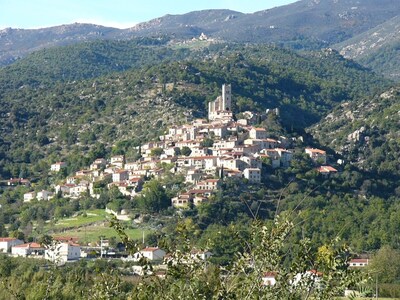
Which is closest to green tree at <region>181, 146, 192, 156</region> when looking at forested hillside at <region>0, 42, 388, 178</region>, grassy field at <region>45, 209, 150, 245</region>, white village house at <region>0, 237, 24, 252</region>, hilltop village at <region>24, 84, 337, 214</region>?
hilltop village at <region>24, 84, 337, 214</region>

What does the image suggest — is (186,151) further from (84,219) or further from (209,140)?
(84,219)

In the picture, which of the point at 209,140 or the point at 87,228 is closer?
the point at 87,228

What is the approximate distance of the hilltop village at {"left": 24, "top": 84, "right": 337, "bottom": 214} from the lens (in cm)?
6444

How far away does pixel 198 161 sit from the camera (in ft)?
219

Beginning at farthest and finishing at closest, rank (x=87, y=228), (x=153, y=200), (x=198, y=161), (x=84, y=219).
A: 1. (x=198, y=161)
2. (x=84, y=219)
3. (x=153, y=200)
4. (x=87, y=228)

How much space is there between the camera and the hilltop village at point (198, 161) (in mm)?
64438

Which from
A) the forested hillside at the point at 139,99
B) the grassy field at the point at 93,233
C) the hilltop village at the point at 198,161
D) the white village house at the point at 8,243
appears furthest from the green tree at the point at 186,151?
the white village house at the point at 8,243

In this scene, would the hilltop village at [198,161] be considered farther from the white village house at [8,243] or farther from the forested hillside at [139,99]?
the white village house at [8,243]

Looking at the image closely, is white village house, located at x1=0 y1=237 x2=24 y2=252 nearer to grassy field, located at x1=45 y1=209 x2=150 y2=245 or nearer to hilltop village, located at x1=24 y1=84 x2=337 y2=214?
grassy field, located at x1=45 y1=209 x2=150 y2=245

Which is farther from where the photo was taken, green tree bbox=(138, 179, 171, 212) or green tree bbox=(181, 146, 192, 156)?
green tree bbox=(181, 146, 192, 156)

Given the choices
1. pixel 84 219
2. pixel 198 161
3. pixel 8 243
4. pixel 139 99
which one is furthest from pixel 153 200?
pixel 139 99

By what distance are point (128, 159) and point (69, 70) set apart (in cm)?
8589

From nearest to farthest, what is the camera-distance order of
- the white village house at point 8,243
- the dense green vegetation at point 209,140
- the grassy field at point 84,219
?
the white village house at point 8,243 → the dense green vegetation at point 209,140 → the grassy field at point 84,219

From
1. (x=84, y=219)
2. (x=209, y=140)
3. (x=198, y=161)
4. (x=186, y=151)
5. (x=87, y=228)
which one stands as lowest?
(x=84, y=219)
